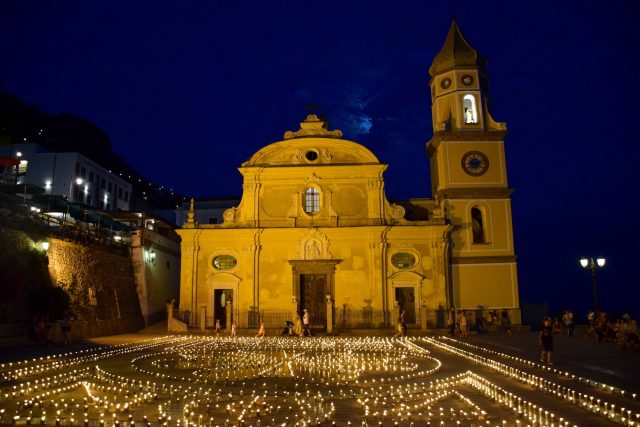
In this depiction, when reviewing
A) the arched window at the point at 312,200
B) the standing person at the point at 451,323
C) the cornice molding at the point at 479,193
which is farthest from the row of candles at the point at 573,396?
the cornice molding at the point at 479,193

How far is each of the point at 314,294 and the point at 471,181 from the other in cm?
1203

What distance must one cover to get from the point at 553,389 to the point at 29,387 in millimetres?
10874

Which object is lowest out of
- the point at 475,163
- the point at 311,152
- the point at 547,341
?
the point at 547,341

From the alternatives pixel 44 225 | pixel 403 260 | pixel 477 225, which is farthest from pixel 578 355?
pixel 44 225

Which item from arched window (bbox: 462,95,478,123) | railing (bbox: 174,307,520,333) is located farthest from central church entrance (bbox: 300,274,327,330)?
arched window (bbox: 462,95,478,123)

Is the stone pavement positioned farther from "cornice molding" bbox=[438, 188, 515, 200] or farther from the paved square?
"cornice molding" bbox=[438, 188, 515, 200]

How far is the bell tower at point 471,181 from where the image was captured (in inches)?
1249

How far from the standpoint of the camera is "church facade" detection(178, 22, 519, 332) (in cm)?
3084

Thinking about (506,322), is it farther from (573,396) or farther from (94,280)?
(94,280)

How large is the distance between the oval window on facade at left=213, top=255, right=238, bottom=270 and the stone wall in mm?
5250

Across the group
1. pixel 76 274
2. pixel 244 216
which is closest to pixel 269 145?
pixel 244 216

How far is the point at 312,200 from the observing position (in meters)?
32.5

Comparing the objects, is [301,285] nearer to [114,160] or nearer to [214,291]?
[214,291]

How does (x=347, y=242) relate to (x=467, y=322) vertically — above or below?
above
